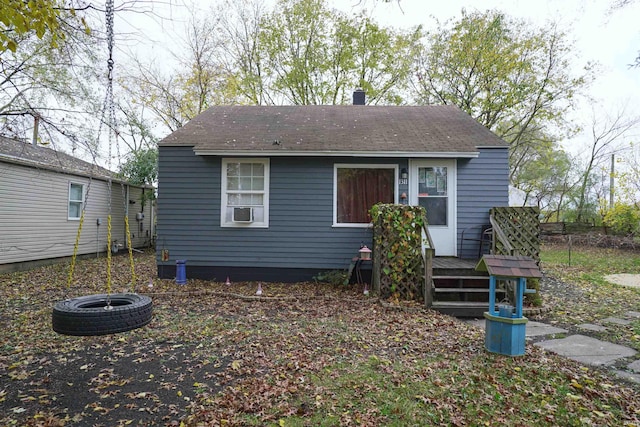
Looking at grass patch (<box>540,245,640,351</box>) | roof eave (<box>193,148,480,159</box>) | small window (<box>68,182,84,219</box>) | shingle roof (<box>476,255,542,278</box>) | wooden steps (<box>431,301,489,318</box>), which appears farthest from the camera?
small window (<box>68,182,84,219</box>)

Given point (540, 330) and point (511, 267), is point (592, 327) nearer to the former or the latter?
point (540, 330)

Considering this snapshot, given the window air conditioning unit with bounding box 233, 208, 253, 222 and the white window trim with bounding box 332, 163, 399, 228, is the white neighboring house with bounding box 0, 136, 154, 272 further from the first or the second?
the white window trim with bounding box 332, 163, 399, 228

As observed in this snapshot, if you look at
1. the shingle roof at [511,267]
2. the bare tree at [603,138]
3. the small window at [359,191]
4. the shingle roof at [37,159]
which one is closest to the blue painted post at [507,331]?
the shingle roof at [511,267]

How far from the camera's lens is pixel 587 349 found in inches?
161

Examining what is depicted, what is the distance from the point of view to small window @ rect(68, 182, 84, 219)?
37.0 feet

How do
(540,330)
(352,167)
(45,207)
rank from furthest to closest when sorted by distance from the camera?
(45,207)
(352,167)
(540,330)

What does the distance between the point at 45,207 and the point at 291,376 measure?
410 inches

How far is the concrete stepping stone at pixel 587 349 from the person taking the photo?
3.78 m

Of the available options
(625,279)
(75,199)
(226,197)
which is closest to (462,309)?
(226,197)

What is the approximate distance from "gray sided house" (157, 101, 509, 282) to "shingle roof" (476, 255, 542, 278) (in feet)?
11.6

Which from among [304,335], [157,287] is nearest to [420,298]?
[304,335]

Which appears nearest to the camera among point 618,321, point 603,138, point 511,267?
point 511,267

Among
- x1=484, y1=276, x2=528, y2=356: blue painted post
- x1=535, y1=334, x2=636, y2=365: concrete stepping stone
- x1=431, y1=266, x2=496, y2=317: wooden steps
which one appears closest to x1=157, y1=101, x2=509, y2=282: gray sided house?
x1=431, y1=266, x2=496, y2=317: wooden steps

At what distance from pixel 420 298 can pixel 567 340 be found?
2016 mm
